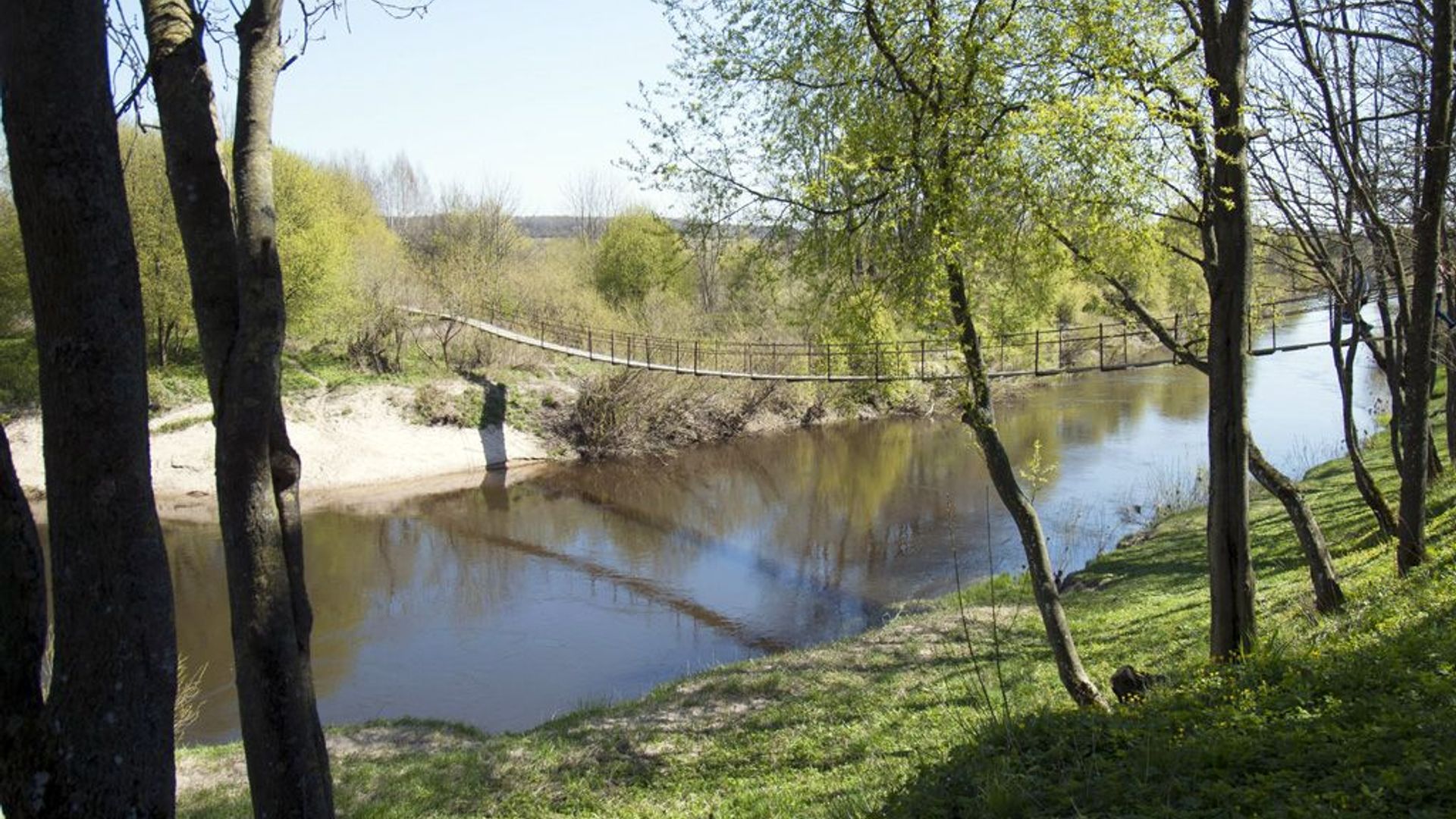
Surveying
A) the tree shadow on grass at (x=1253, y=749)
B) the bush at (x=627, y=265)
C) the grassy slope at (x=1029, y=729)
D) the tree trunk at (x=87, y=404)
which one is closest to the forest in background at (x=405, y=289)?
the bush at (x=627, y=265)

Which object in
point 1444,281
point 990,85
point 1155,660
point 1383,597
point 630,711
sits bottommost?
point 630,711

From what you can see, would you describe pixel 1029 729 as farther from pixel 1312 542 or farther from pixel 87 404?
pixel 87 404

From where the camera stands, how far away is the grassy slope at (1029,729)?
334 cm

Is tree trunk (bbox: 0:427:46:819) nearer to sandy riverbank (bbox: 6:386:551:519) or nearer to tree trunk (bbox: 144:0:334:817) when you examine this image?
tree trunk (bbox: 144:0:334:817)

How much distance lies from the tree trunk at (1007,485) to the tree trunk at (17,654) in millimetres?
4982

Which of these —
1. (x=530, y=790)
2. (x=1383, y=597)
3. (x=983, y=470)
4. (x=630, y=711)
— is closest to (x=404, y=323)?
(x=983, y=470)

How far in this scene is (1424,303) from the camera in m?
6.34

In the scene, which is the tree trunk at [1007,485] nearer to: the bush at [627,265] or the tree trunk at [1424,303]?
the tree trunk at [1424,303]

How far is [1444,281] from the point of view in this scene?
9031 mm

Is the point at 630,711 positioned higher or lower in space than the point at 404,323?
lower

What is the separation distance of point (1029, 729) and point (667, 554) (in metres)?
13.2

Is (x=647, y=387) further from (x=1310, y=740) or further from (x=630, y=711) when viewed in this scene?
(x=1310, y=740)

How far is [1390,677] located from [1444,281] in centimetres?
693

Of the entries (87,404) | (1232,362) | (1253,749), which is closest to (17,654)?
(87,404)
